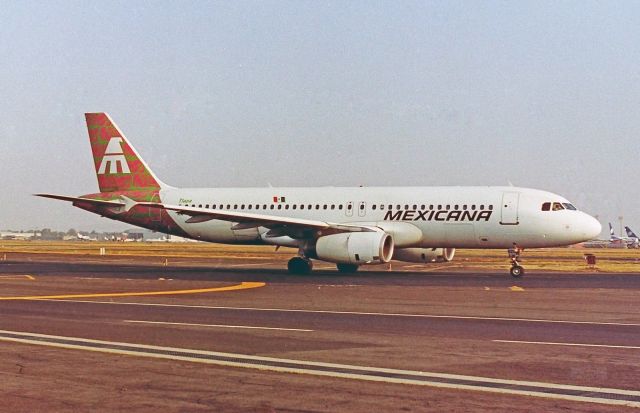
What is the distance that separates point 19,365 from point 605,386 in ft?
23.6

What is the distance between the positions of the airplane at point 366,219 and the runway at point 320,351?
397 inches

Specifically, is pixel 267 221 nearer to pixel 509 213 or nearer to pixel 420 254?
pixel 420 254

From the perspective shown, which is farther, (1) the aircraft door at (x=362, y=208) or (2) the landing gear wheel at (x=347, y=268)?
(2) the landing gear wheel at (x=347, y=268)

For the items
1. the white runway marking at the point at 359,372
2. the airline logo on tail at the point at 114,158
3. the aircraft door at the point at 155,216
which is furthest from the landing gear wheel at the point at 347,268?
the white runway marking at the point at 359,372

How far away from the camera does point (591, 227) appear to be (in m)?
32.9

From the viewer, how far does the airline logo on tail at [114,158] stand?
41156mm

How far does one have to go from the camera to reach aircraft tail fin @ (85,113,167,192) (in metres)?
41.2

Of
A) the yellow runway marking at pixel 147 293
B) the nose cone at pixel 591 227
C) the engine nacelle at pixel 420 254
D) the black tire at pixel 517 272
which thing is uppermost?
the nose cone at pixel 591 227

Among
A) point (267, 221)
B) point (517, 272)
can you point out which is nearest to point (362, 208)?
point (267, 221)

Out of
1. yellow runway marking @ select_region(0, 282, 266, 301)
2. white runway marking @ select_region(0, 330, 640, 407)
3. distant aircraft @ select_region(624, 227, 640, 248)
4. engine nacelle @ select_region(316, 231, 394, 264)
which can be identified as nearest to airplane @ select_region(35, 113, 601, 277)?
engine nacelle @ select_region(316, 231, 394, 264)

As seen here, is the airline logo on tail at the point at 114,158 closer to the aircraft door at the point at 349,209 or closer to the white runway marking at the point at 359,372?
the aircraft door at the point at 349,209

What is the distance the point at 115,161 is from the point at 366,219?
1454cm

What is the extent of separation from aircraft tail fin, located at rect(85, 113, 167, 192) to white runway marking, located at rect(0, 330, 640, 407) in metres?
29.0

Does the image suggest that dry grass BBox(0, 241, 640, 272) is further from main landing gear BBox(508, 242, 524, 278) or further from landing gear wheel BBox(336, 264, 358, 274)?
landing gear wheel BBox(336, 264, 358, 274)
